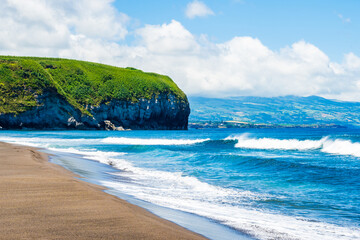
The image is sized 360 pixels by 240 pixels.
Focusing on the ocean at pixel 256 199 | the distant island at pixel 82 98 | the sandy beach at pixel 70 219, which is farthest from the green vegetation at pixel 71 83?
the sandy beach at pixel 70 219

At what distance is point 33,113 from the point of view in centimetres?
9650

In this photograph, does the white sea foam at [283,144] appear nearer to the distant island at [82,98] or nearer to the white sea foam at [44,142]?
the white sea foam at [44,142]

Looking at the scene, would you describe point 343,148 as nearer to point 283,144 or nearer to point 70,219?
point 283,144

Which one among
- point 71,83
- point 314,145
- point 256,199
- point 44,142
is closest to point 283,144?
point 314,145

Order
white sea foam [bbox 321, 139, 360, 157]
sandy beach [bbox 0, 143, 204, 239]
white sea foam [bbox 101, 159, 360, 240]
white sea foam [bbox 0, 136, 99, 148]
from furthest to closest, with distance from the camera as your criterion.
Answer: white sea foam [bbox 0, 136, 99, 148] < white sea foam [bbox 321, 139, 360, 157] < white sea foam [bbox 101, 159, 360, 240] < sandy beach [bbox 0, 143, 204, 239]

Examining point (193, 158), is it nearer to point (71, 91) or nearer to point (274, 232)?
point (274, 232)

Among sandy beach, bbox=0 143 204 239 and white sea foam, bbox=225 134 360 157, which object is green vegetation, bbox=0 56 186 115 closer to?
white sea foam, bbox=225 134 360 157

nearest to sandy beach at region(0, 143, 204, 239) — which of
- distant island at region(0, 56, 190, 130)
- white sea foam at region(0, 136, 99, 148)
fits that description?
white sea foam at region(0, 136, 99, 148)

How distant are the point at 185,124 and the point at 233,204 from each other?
142589 millimetres

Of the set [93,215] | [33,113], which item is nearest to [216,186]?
[93,215]

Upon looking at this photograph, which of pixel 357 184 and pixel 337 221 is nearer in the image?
pixel 337 221

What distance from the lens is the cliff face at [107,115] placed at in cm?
9712

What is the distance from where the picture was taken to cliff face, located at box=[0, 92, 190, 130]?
97.1 meters

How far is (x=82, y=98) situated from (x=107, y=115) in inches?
394
